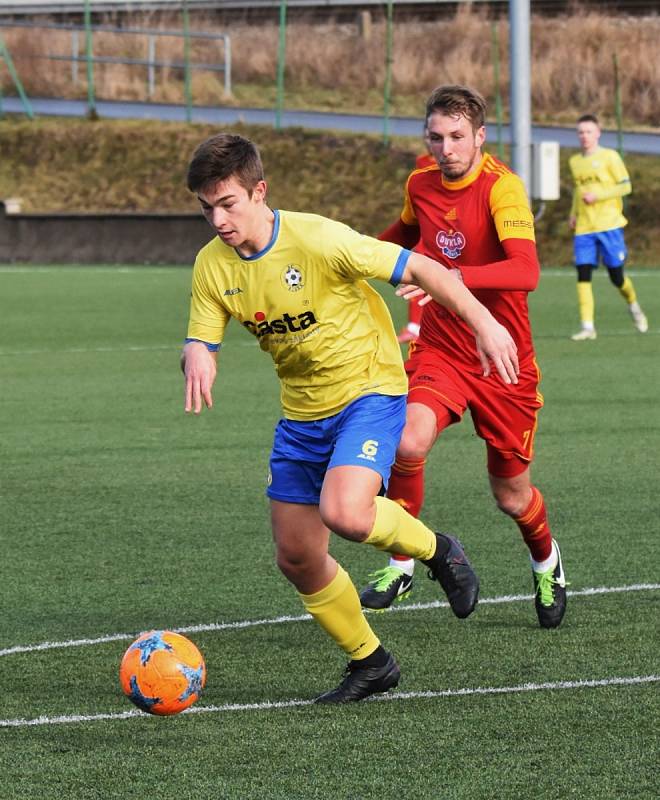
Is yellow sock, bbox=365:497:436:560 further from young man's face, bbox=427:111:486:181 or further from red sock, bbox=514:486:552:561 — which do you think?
young man's face, bbox=427:111:486:181

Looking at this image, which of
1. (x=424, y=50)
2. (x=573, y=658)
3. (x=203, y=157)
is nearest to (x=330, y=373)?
(x=203, y=157)

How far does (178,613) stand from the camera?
6375mm

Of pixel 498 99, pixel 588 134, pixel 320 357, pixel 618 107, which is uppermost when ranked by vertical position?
pixel 320 357

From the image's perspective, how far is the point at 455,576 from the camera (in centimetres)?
590

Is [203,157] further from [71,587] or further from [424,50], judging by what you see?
A: [424,50]

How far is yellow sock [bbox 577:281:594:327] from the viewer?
16000 mm

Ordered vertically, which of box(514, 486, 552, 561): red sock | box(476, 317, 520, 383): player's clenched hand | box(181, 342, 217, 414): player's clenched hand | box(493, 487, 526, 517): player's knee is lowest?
box(514, 486, 552, 561): red sock

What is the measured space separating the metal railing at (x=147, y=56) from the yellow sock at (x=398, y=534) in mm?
29110

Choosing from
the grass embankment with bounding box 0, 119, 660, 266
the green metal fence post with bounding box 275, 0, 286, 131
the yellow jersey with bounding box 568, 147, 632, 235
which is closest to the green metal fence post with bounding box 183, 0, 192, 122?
the grass embankment with bounding box 0, 119, 660, 266

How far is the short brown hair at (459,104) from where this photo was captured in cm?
630

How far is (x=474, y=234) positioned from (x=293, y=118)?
88.6 ft

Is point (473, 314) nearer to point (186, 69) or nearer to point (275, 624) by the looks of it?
point (275, 624)

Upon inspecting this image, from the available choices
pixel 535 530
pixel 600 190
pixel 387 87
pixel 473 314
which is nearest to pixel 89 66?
pixel 387 87

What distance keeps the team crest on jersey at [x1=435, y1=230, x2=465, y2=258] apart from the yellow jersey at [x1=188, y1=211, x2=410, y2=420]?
1.14 metres
